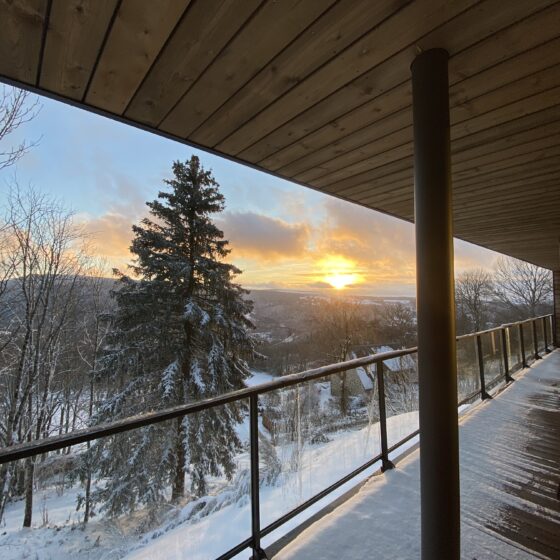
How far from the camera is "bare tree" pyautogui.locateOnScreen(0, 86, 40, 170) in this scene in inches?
206

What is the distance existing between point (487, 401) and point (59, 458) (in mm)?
5396

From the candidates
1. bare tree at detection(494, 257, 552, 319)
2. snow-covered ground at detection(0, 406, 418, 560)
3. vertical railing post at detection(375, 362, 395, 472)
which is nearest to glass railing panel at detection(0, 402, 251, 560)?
snow-covered ground at detection(0, 406, 418, 560)

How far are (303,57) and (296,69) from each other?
0.06 metres

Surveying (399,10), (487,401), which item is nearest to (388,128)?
(399,10)

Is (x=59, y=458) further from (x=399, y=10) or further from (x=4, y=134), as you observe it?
(x=399, y=10)

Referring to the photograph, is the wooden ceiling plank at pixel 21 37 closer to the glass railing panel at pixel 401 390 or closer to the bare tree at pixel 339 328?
the glass railing panel at pixel 401 390

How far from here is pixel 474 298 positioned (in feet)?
76.0

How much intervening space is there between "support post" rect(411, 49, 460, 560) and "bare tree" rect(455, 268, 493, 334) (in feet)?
79.9

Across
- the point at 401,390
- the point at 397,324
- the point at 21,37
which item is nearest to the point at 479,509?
the point at 21,37

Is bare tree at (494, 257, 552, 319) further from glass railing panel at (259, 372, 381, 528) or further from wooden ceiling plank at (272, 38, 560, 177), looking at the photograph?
wooden ceiling plank at (272, 38, 560, 177)

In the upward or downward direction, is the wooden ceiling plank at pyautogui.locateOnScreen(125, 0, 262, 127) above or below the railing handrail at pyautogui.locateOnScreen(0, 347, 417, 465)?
above

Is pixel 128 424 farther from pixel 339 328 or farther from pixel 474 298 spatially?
pixel 474 298

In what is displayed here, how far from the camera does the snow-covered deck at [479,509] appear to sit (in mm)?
1560

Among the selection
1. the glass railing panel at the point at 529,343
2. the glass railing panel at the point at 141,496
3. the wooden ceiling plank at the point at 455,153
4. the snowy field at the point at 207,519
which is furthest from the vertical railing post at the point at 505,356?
the glass railing panel at the point at 141,496
